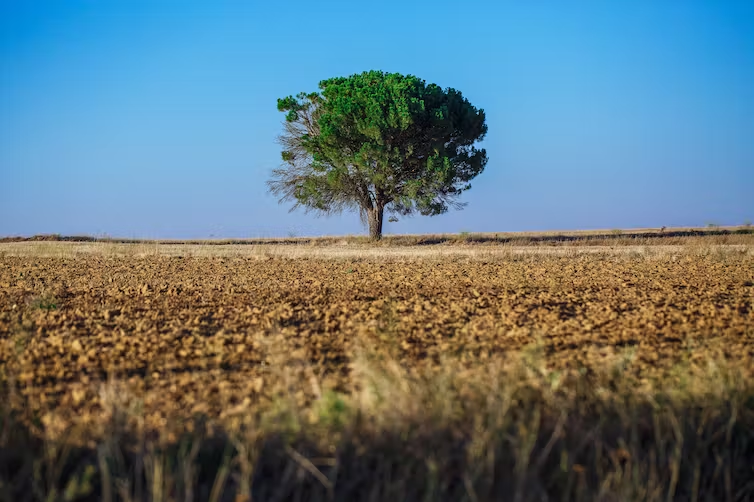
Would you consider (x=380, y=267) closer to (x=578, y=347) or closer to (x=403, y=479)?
(x=578, y=347)

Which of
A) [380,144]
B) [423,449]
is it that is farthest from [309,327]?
[380,144]

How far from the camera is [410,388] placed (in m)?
4.39

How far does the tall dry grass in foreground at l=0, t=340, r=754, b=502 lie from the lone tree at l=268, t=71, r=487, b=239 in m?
26.2

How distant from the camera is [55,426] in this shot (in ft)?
14.0

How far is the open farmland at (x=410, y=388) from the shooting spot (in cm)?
382

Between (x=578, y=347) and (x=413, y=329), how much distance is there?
174cm

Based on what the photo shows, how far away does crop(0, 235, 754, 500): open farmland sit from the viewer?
150 inches

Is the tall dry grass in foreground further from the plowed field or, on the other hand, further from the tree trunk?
the tree trunk

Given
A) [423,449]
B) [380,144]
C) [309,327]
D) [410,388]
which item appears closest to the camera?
[423,449]

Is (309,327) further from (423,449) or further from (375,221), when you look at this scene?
(375,221)

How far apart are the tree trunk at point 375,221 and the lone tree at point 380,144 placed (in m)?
0.05

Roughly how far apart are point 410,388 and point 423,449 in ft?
1.79

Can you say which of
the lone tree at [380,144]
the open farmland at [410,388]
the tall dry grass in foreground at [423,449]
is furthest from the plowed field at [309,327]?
the lone tree at [380,144]

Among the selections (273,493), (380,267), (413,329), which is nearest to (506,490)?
(273,493)
